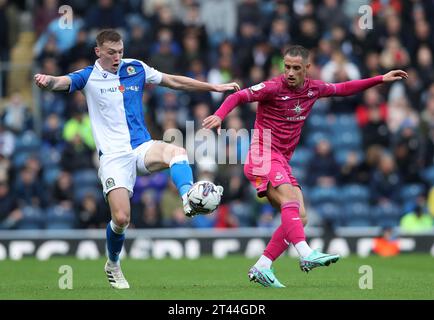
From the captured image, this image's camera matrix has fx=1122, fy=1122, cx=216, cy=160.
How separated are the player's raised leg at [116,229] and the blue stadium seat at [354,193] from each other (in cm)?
940

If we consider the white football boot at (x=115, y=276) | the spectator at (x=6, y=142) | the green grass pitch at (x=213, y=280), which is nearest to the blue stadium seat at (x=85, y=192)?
the spectator at (x=6, y=142)

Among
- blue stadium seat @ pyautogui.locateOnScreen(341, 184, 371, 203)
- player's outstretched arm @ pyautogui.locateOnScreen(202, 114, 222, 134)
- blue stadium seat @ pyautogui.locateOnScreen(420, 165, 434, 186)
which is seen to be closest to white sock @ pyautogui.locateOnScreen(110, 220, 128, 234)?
player's outstretched arm @ pyautogui.locateOnScreen(202, 114, 222, 134)

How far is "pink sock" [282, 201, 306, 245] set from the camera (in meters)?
11.3

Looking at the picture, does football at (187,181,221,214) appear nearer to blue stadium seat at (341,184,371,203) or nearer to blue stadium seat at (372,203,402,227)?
blue stadium seat at (372,203,402,227)

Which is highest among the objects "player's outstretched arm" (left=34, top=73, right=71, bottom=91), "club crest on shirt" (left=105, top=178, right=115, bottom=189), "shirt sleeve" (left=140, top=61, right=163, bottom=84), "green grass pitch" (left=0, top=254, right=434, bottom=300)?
"shirt sleeve" (left=140, top=61, right=163, bottom=84)

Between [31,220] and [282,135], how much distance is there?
882 centimetres

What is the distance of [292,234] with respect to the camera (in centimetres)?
1133

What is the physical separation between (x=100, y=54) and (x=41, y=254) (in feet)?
26.4

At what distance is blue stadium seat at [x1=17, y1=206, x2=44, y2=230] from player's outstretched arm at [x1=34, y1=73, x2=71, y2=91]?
8.71m

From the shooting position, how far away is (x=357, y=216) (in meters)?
20.3

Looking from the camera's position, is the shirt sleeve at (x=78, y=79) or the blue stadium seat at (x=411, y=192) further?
the blue stadium seat at (x=411, y=192)

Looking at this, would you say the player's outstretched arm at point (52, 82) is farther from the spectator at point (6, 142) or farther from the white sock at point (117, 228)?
the spectator at point (6, 142)

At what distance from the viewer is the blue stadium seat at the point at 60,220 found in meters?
19.7
